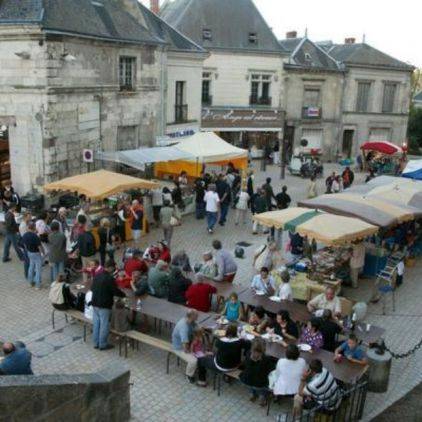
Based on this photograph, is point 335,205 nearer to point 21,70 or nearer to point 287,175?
point 21,70

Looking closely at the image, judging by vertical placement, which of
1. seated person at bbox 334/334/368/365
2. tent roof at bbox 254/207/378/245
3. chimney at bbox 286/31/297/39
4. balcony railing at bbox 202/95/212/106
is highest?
→ chimney at bbox 286/31/297/39

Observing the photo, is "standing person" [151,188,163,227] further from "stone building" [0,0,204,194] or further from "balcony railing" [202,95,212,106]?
"balcony railing" [202,95,212,106]

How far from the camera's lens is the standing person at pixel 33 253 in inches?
439

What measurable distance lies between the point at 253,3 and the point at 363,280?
73.8 feet

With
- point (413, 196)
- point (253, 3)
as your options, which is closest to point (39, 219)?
point (413, 196)

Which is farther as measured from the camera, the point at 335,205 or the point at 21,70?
the point at 21,70

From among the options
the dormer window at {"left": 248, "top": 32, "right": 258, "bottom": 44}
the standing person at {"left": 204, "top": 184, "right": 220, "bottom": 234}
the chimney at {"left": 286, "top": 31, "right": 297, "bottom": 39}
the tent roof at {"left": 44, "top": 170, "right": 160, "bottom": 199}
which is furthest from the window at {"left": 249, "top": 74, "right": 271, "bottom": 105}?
the tent roof at {"left": 44, "top": 170, "right": 160, "bottom": 199}

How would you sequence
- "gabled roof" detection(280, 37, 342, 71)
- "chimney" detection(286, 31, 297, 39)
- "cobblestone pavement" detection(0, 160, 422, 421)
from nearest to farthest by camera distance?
"cobblestone pavement" detection(0, 160, 422, 421) < "gabled roof" detection(280, 37, 342, 71) < "chimney" detection(286, 31, 297, 39)

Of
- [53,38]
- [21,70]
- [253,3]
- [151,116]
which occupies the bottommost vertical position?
[151,116]

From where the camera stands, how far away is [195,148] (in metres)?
18.8

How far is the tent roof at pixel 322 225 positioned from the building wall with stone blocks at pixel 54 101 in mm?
7196

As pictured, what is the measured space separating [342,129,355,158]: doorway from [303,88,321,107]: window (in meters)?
2.87

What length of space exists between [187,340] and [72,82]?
10443 millimetres

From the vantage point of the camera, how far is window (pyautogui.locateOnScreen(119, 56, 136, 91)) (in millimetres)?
18734
